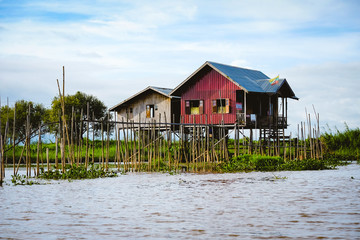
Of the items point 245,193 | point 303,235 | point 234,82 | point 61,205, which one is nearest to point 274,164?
point 234,82

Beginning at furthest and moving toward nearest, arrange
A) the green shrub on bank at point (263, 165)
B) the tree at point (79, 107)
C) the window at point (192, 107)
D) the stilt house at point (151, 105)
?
the tree at point (79, 107), the stilt house at point (151, 105), the window at point (192, 107), the green shrub on bank at point (263, 165)

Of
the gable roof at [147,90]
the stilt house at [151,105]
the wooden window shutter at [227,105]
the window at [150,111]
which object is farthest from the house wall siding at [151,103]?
the wooden window shutter at [227,105]

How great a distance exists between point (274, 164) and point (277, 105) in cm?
1099

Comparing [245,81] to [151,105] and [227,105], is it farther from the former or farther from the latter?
[151,105]

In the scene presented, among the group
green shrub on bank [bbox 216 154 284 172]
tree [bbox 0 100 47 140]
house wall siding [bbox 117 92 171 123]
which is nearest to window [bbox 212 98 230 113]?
house wall siding [bbox 117 92 171 123]

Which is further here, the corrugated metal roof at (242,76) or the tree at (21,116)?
the tree at (21,116)

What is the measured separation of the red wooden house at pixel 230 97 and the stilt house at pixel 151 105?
1.79 m

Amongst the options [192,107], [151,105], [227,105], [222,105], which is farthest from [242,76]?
[151,105]

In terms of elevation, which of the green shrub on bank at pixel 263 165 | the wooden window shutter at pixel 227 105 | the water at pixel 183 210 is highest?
the wooden window shutter at pixel 227 105

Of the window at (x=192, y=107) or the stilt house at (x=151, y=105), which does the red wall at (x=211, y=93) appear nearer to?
the window at (x=192, y=107)

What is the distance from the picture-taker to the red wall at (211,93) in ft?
98.5

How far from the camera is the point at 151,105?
116ft

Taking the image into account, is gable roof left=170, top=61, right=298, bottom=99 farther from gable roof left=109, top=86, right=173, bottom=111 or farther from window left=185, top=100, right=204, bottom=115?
gable roof left=109, top=86, right=173, bottom=111

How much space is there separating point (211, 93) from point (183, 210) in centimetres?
2136
